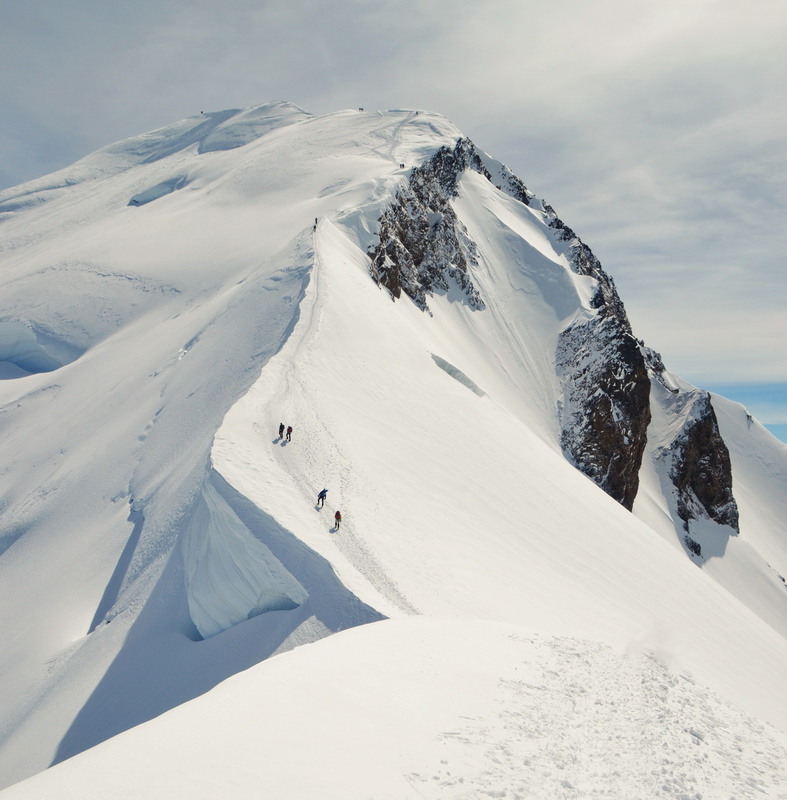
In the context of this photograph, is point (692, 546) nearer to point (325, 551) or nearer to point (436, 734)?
point (325, 551)

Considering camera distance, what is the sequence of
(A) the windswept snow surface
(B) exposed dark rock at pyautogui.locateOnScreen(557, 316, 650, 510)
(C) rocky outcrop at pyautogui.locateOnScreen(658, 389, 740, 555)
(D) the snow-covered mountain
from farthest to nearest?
(C) rocky outcrop at pyautogui.locateOnScreen(658, 389, 740, 555) → (B) exposed dark rock at pyautogui.locateOnScreen(557, 316, 650, 510) → (D) the snow-covered mountain → (A) the windswept snow surface

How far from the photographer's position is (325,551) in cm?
1159

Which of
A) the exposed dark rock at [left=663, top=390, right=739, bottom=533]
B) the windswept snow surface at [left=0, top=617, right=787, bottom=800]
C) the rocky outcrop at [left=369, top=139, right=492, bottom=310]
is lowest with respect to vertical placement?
the windswept snow surface at [left=0, top=617, right=787, bottom=800]

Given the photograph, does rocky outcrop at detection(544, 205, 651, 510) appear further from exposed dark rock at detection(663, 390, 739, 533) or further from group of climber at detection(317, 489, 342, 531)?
group of climber at detection(317, 489, 342, 531)

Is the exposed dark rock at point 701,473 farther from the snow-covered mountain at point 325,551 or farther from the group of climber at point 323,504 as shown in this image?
the group of climber at point 323,504

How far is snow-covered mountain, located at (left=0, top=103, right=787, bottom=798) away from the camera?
6.99 m

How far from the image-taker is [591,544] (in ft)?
68.0

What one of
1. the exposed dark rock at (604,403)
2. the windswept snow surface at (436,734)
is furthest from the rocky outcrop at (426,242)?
the windswept snow surface at (436,734)

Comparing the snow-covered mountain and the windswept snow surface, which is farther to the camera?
the snow-covered mountain

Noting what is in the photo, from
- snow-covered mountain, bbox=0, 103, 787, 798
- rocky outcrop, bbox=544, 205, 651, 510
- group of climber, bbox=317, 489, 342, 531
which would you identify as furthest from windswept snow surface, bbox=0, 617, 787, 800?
rocky outcrop, bbox=544, 205, 651, 510

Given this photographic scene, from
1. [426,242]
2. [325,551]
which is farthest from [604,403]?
[325,551]

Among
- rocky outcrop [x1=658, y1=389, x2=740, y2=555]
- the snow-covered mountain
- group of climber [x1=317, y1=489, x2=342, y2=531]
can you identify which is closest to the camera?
the snow-covered mountain

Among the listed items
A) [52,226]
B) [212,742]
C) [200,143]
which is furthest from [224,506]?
[200,143]

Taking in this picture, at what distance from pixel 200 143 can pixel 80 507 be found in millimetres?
76418
